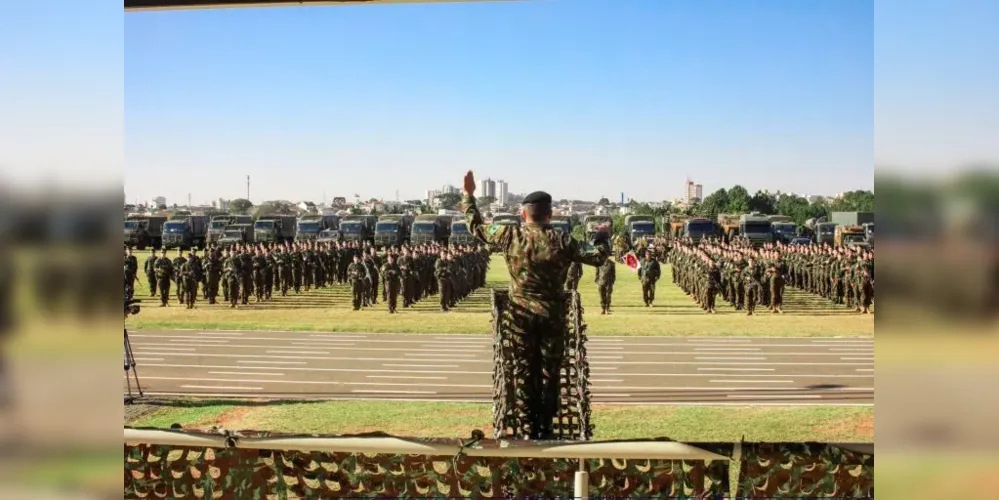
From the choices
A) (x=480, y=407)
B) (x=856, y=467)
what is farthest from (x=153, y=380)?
(x=856, y=467)

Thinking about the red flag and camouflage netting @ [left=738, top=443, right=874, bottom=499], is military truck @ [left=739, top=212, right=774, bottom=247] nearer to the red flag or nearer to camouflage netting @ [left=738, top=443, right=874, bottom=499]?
the red flag

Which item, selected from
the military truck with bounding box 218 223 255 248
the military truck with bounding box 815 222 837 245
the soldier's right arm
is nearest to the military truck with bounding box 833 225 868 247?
the military truck with bounding box 815 222 837 245

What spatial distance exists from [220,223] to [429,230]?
433 centimetres

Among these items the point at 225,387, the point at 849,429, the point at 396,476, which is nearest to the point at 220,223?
the point at 225,387

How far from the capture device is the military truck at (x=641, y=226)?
15.7m

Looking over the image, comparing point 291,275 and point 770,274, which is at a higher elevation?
point 770,274

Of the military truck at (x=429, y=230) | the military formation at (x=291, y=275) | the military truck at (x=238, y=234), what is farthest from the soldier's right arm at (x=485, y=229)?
the military truck at (x=238, y=234)

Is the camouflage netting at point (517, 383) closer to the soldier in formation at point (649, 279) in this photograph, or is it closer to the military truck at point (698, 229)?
the soldier in formation at point (649, 279)

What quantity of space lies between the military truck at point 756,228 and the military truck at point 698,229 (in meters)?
0.75

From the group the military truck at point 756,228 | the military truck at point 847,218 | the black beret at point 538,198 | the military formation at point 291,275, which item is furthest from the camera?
the military truck at point 756,228

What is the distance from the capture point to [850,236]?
15.0 metres

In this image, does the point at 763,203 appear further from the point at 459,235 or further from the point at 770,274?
the point at 459,235

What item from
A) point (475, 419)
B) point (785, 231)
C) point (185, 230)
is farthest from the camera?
point (785, 231)
